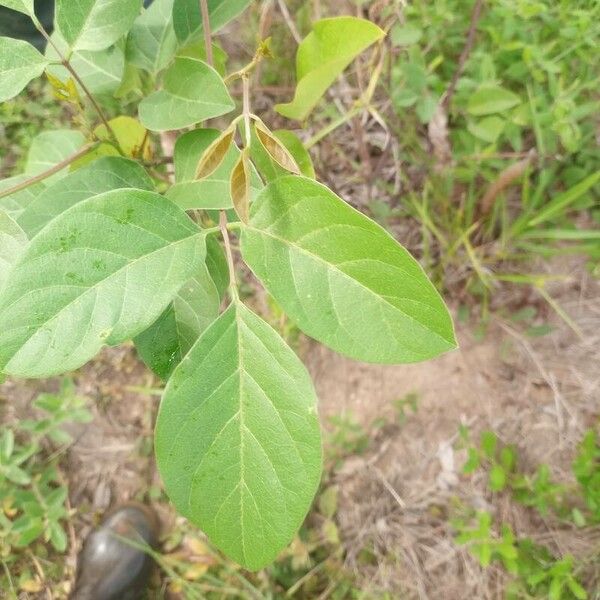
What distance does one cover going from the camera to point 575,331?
1.74m

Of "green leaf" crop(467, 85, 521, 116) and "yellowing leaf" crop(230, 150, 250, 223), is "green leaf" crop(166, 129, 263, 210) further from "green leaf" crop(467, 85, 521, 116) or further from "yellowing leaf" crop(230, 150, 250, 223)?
"green leaf" crop(467, 85, 521, 116)

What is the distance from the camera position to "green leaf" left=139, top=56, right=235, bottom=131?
696 mm

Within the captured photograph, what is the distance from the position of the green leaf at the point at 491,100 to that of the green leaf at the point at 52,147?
99 centimetres

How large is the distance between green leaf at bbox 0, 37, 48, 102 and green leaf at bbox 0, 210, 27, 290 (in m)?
0.15

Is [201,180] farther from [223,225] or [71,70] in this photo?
[71,70]

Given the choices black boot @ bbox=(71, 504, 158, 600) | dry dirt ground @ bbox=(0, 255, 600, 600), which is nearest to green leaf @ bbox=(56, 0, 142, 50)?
dry dirt ground @ bbox=(0, 255, 600, 600)

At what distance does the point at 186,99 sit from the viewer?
738 millimetres

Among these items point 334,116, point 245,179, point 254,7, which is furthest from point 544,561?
point 254,7

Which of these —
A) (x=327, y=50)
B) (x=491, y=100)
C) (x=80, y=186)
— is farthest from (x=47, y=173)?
(x=491, y=100)

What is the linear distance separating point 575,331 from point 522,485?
48 cm

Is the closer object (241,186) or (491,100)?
(241,186)

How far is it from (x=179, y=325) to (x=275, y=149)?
0.26 meters

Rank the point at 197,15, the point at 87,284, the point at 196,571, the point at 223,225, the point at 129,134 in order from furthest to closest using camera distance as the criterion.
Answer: the point at 196,571 < the point at 129,134 < the point at 197,15 < the point at 223,225 < the point at 87,284

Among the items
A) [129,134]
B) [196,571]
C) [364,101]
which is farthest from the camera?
[196,571]
